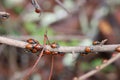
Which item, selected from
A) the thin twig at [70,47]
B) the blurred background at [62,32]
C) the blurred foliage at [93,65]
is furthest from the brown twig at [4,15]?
the blurred foliage at [93,65]

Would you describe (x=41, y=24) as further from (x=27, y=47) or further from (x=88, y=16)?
(x=27, y=47)

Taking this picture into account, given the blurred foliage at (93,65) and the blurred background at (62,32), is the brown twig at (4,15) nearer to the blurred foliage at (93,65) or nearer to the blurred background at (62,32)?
the blurred background at (62,32)

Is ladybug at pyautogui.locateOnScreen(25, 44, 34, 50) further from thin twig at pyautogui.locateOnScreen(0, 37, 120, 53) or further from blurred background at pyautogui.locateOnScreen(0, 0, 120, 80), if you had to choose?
blurred background at pyautogui.locateOnScreen(0, 0, 120, 80)

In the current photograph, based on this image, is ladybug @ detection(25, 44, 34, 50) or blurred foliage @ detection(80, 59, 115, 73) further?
blurred foliage @ detection(80, 59, 115, 73)

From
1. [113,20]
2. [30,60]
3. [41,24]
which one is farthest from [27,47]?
[113,20]

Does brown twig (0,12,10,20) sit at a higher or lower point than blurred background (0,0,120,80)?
higher

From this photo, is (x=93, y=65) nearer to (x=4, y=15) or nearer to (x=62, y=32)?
(x=62, y=32)

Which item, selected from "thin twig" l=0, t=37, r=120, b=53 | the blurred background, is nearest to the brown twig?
"thin twig" l=0, t=37, r=120, b=53

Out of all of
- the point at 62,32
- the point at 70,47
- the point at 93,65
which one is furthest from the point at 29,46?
the point at 62,32
